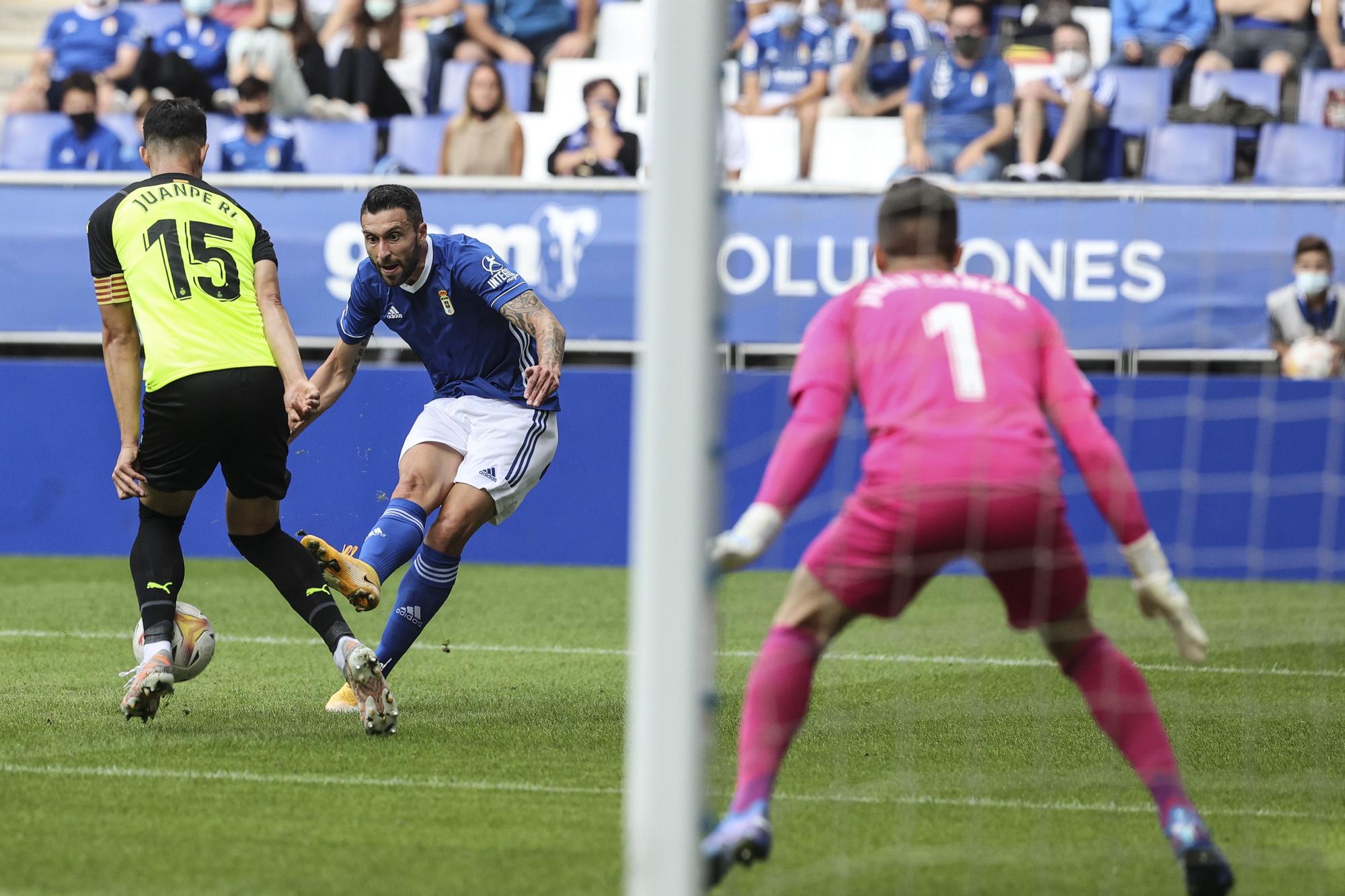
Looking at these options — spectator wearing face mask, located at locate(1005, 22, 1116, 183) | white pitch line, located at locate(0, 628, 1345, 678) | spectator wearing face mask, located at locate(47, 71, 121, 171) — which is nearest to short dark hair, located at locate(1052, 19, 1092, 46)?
spectator wearing face mask, located at locate(1005, 22, 1116, 183)

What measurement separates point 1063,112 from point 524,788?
876 centimetres

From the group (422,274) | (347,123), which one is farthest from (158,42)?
(422,274)

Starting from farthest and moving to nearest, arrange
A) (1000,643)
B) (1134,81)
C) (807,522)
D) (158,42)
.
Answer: (158,42), (1134,81), (807,522), (1000,643)

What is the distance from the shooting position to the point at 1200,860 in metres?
Result: 3.94

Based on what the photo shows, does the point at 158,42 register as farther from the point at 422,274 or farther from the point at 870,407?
the point at 870,407

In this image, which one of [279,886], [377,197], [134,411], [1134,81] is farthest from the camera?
[1134,81]

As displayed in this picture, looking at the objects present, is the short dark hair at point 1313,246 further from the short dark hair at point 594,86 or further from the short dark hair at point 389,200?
the short dark hair at point 389,200

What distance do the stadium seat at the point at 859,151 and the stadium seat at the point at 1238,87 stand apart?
2.33 m

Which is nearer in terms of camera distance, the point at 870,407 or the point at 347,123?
the point at 870,407

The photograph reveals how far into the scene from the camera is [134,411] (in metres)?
5.75

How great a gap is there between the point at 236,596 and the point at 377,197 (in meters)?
4.17

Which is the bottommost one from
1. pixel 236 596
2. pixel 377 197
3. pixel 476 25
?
pixel 236 596

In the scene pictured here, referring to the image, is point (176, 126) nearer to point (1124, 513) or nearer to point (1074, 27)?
point (1124, 513)

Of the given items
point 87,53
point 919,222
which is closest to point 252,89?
point 87,53
